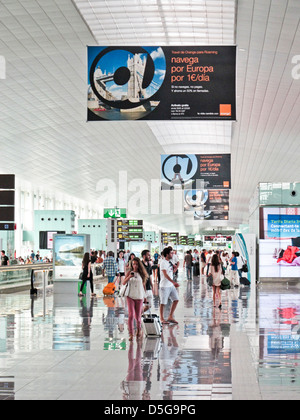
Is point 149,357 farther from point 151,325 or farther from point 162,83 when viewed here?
point 162,83

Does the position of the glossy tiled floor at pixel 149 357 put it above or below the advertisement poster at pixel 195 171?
below

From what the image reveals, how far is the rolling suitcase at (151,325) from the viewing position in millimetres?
12578

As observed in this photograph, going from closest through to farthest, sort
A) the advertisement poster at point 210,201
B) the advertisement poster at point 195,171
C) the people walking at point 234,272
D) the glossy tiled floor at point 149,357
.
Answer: the glossy tiled floor at point 149,357 → the advertisement poster at point 195,171 → the people walking at point 234,272 → the advertisement poster at point 210,201

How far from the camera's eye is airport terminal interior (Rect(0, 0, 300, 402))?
896 centimetres

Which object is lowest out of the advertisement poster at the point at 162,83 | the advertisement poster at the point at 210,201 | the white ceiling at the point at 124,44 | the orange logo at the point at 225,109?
the advertisement poster at the point at 210,201

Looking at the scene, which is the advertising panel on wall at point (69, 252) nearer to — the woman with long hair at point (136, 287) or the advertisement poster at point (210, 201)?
the woman with long hair at point (136, 287)

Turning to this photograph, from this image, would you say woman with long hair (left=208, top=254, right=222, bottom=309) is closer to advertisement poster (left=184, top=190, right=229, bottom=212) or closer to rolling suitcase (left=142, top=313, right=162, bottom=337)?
rolling suitcase (left=142, top=313, right=162, bottom=337)

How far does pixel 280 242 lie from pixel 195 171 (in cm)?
724

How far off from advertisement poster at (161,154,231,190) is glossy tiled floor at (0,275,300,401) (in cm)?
1190

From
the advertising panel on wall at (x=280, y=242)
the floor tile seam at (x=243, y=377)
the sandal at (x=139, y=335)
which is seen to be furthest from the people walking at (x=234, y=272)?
the floor tile seam at (x=243, y=377)

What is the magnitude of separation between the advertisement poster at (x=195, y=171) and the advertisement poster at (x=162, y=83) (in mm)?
15322

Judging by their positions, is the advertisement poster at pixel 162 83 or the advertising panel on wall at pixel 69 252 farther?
the advertising panel on wall at pixel 69 252
